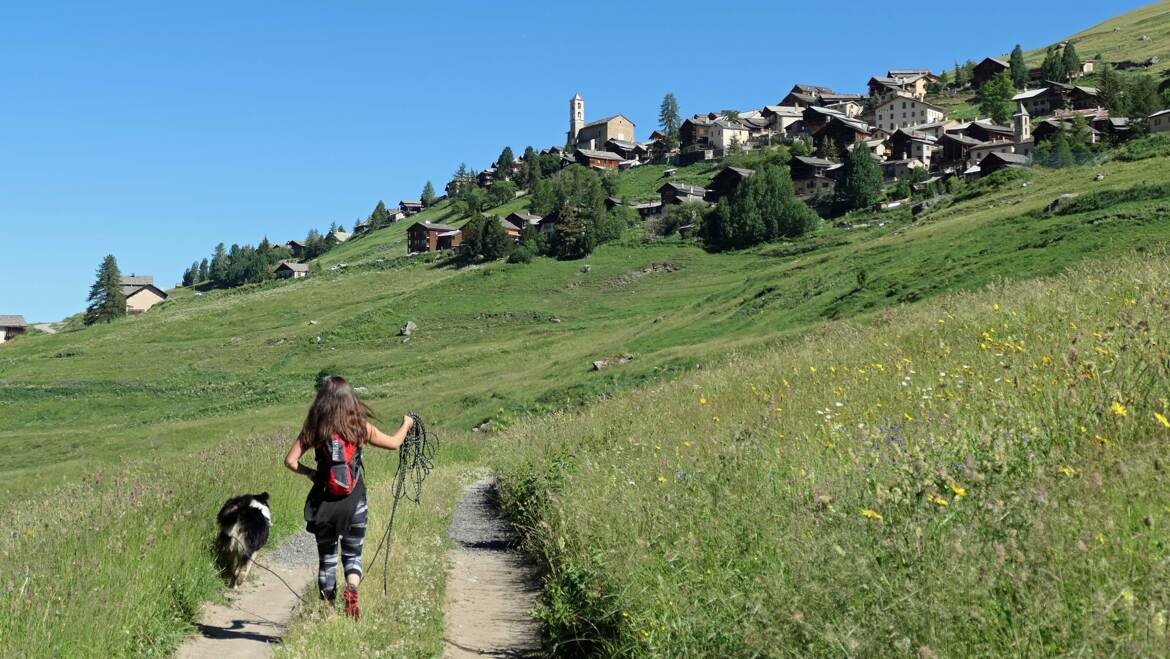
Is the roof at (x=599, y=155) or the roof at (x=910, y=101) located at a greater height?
the roof at (x=599, y=155)

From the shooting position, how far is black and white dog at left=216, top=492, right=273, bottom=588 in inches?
361

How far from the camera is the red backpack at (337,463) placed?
758cm

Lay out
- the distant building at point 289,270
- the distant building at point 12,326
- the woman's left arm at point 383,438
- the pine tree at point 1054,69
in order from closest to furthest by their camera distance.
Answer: the woman's left arm at point 383,438, the pine tree at point 1054,69, the distant building at point 12,326, the distant building at point 289,270

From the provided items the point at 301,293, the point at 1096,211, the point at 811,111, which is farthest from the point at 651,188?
the point at 1096,211

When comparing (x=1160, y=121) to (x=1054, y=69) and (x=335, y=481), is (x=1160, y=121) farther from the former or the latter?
(x=335, y=481)

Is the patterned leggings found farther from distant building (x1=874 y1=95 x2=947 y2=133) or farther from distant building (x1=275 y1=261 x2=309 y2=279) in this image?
distant building (x1=275 y1=261 x2=309 y2=279)

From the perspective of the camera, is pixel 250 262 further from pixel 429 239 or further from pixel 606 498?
pixel 606 498

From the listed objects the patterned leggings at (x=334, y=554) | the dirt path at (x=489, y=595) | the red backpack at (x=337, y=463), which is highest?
the red backpack at (x=337, y=463)

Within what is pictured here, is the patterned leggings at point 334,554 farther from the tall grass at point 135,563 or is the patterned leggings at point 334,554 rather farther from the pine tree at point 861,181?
the pine tree at point 861,181

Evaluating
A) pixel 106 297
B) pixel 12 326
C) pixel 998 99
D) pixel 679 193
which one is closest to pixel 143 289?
pixel 12 326

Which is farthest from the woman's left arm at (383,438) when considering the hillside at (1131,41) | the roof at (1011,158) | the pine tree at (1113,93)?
the hillside at (1131,41)

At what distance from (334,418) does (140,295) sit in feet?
599

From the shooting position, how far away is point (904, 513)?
4.98 m

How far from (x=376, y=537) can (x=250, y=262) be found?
178m
